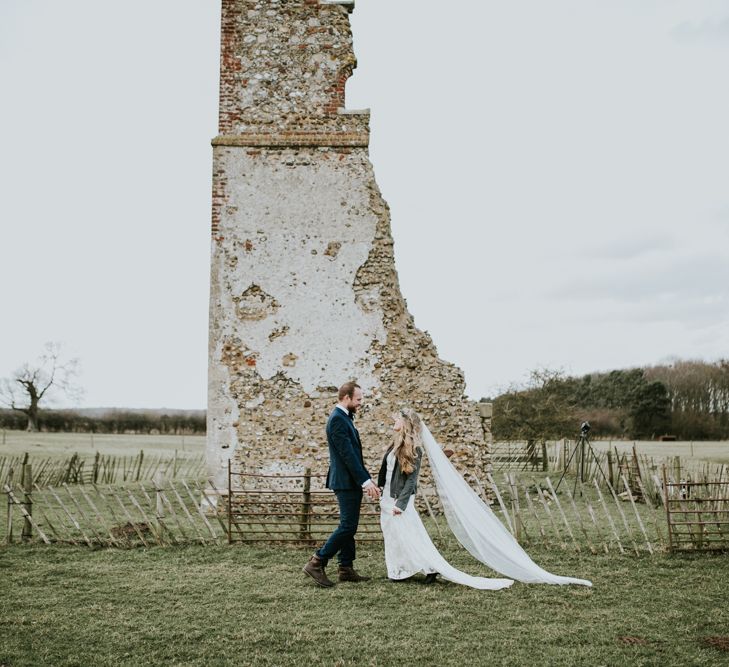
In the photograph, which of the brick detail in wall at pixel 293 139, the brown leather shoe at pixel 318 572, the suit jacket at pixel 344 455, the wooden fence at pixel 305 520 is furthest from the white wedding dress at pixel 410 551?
the brick detail in wall at pixel 293 139

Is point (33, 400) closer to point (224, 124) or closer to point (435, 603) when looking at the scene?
point (224, 124)

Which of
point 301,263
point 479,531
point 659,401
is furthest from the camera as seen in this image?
point 659,401

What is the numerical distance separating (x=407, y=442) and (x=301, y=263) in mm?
6485

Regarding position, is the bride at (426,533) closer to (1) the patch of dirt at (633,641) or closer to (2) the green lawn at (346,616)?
(2) the green lawn at (346,616)

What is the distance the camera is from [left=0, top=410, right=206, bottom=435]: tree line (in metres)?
50.6

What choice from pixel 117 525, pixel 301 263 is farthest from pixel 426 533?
pixel 301 263

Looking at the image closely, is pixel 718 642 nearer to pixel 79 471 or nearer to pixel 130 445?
pixel 79 471

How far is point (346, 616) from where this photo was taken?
6520mm

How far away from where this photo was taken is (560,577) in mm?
7812

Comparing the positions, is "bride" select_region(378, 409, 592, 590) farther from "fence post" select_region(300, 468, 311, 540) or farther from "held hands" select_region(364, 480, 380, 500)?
"fence post" select_region(300, 468, 311, 540)

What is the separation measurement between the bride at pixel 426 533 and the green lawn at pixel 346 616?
20 cm

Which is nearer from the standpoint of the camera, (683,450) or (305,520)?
(305,520)

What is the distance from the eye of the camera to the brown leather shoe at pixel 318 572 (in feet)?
25.0

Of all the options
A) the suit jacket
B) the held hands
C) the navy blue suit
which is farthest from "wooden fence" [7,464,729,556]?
the held hands
